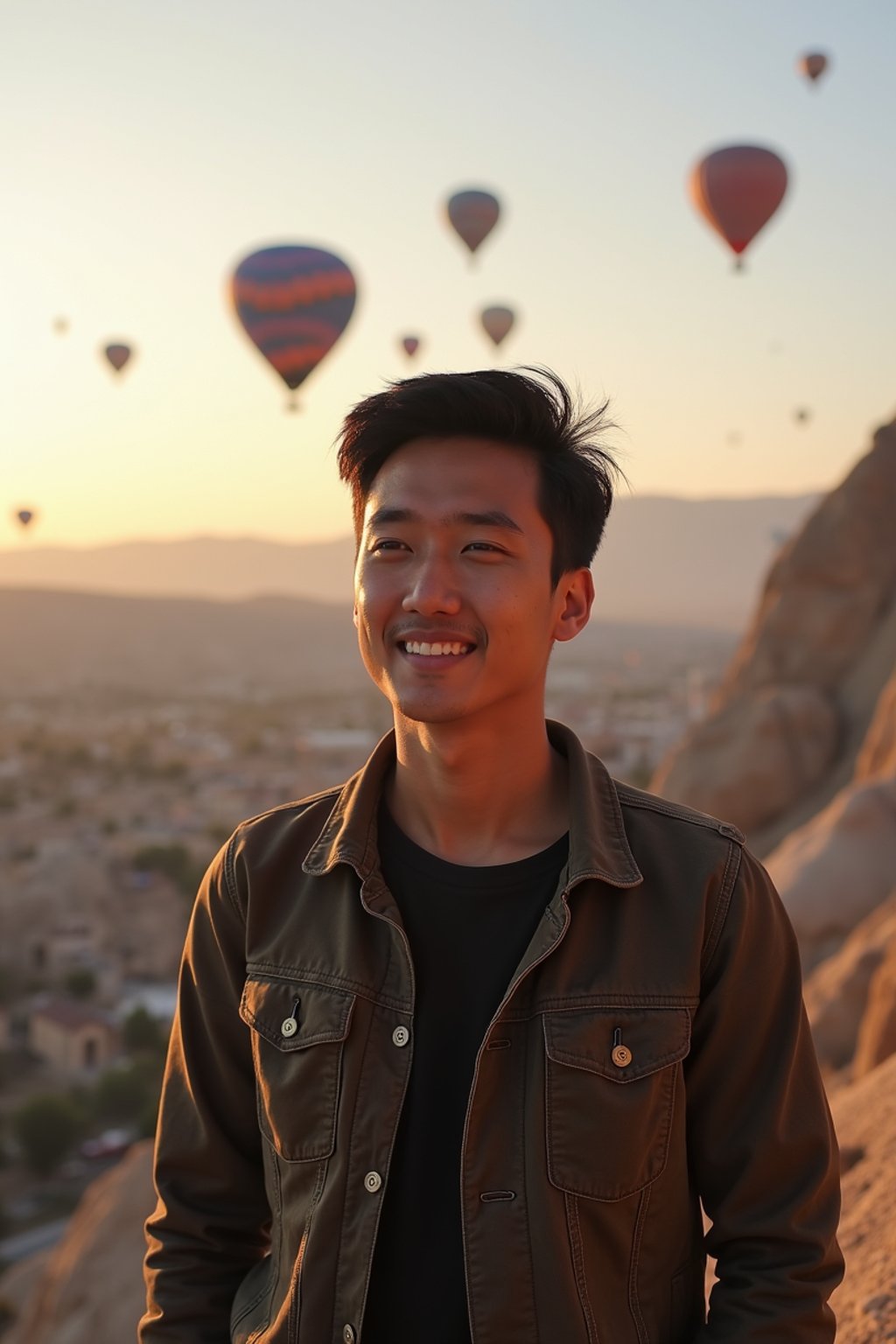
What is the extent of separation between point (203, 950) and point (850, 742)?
14.7 meters

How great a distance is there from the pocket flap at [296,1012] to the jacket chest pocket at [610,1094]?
0.36 metres

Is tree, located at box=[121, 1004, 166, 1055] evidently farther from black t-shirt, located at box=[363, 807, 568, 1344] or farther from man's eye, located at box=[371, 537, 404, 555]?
man's eye, located at box=[371, 537, 404, 555]

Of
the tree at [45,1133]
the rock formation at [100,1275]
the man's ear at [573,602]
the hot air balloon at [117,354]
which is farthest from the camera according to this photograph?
the hot air balloon at [117,354]

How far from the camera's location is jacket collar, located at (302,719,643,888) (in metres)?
2.18

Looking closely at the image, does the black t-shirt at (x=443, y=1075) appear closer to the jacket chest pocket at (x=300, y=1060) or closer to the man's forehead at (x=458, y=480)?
the jacket chest pocket at (x=300, y=1060)

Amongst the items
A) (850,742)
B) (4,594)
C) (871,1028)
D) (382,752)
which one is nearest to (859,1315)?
(382,752)

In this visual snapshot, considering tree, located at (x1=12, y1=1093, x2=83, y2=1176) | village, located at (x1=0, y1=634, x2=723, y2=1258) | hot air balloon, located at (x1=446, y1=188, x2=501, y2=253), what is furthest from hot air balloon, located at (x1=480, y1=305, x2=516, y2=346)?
tree, located at (x1=12, y1=1093, x2=83, y2=1176)

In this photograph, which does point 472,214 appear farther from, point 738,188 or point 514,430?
point 514,430

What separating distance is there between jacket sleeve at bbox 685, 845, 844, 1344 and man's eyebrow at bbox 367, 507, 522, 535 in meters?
0.68

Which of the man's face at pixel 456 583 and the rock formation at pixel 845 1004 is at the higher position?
the man's face at pixel 456 583

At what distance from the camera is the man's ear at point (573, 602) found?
7.95 ft

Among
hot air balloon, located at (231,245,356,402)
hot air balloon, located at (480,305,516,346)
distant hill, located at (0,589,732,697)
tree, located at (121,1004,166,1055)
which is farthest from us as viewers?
distant hill, located at (0,589,732,697)

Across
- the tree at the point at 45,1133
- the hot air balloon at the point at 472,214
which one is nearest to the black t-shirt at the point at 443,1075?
the tree at the point at 45,1133

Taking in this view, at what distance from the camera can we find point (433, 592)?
Result: 2.23 m
